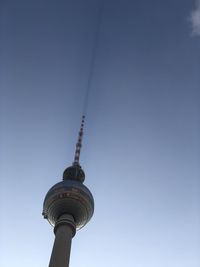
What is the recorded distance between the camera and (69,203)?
3095 inches

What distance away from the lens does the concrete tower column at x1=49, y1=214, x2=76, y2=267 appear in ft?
226

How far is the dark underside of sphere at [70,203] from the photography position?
3108 inches

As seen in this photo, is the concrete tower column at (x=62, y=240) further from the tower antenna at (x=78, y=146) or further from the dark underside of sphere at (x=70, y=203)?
the tower antenna at (x=78, y=146)

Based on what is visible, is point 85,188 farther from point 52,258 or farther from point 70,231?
point 52,258

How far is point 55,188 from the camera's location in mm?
81688

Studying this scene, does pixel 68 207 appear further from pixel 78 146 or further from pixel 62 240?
pixel 78 146

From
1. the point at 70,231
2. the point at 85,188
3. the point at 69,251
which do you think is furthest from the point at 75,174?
the point at 69,251

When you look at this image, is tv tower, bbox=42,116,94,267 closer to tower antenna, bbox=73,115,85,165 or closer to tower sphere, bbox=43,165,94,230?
tower sphere, bbox=43,165,94,230

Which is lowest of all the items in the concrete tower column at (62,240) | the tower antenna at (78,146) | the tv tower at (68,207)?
the concrete tower column at (62,240)

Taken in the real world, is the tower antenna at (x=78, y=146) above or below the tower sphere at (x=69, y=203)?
above

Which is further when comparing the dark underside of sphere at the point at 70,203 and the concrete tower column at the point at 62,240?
the dark underside of sphere at the point at 70,203

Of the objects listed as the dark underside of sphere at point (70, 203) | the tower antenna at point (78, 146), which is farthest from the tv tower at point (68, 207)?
the tower antenna at point (78, 146)

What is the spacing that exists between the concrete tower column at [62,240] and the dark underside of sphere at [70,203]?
1660mm

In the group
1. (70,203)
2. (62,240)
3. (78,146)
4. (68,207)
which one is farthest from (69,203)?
(78,146)
